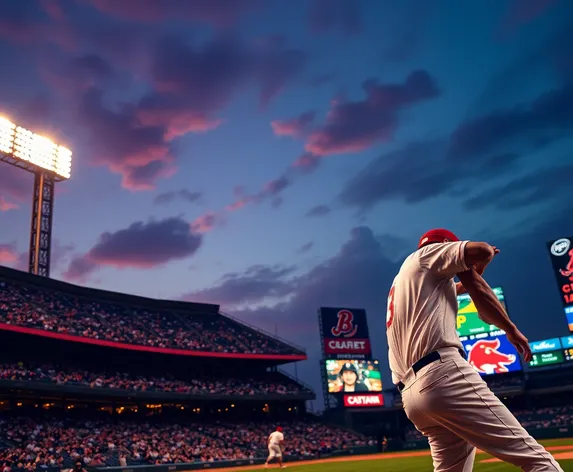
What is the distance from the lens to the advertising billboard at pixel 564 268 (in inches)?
1420

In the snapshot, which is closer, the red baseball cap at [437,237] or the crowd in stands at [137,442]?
the red baseball cap at [437,237]

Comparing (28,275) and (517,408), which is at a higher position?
(28,275)

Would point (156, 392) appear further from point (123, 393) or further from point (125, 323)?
point (125, 323)

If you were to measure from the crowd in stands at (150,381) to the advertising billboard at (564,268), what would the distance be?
23.6m

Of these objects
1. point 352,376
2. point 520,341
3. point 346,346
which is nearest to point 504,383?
point 352,376

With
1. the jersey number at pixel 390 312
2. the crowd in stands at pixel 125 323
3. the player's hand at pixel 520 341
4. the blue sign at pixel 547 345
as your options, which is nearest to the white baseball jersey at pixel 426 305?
the jersey number at pixel 390 312

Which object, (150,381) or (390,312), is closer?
(390,312)

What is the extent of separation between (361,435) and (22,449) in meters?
28.4

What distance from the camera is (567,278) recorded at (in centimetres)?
3694

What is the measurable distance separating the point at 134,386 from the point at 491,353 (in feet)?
86.9

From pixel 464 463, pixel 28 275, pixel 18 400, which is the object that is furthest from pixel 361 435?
pixel 464 463

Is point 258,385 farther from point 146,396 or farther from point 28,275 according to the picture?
point 28,275

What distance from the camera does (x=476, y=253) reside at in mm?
3520

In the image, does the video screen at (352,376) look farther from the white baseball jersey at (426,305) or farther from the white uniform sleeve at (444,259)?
the white uniform sleeve at (444,259)
